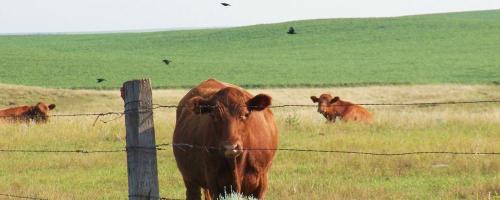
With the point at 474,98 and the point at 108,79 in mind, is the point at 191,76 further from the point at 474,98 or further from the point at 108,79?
the point at 474,98

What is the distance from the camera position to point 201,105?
26.7 feet

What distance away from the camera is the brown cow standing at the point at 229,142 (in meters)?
7.80

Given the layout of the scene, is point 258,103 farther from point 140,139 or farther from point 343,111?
point 343,111

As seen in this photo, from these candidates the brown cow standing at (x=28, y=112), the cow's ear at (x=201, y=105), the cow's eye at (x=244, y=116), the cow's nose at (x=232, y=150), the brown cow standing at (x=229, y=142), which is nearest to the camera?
the cow's nose at (x=232, y=150)

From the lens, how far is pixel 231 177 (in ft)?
26.6

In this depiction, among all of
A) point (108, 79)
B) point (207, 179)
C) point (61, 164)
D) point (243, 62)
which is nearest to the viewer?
point (207, 179)

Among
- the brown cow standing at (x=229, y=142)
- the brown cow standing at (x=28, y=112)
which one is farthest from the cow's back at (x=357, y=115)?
the brown cow standing at (x=229, y=142)

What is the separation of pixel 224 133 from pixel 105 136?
10.3 meters

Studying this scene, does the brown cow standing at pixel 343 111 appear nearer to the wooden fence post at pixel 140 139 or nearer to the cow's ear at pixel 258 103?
the cow's ear at pixel 258 103

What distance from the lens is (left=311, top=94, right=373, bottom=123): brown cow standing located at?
70.0 ft

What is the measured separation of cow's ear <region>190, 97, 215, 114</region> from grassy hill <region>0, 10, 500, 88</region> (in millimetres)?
39227

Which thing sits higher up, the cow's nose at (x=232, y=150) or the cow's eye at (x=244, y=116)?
the cow's eye at (x=244, y=116)

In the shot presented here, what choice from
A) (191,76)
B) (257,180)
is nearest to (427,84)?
(191,76)

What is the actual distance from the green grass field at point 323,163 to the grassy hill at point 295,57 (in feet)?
94.4
